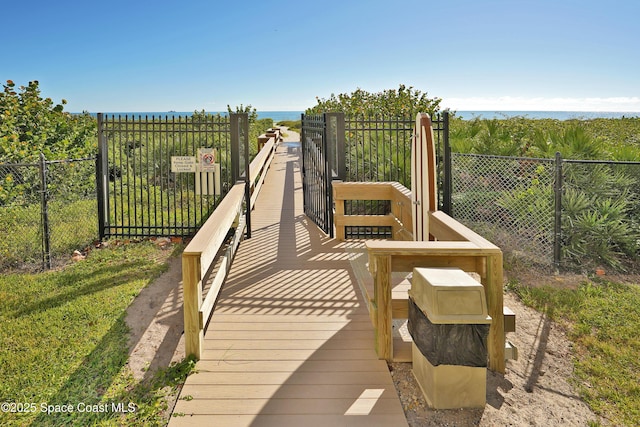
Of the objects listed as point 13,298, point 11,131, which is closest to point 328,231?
point 13,298

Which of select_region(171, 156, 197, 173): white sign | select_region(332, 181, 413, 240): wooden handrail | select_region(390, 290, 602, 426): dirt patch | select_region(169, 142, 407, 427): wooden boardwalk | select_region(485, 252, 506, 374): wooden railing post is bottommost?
select_region(390, 290, 602, 426): dirt patch

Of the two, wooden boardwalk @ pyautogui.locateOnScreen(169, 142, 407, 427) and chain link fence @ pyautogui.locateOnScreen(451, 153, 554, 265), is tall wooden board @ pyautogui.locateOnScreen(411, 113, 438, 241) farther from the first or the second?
chain link fence @ pyautogui.locateOnScreen(451, 153, 554, 265)

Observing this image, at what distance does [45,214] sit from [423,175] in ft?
17.0

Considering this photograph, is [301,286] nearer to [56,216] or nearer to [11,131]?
[56,216]

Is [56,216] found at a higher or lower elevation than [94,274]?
higher

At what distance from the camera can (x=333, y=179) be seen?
695 centimetres

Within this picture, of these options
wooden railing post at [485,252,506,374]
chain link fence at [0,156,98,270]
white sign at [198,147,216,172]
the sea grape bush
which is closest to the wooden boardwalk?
wooden railing post at [485,252,506,374]

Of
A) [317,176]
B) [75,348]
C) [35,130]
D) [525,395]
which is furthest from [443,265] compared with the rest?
[35,130]

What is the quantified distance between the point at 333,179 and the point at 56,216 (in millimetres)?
5054

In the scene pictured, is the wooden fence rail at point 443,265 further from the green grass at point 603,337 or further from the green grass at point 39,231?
the green grass at point 39,231

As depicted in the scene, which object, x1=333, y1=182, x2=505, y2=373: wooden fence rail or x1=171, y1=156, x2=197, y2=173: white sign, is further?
x1=171, y1=156, x2=197, y2=173: white sign

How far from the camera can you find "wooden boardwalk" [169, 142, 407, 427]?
270 cm

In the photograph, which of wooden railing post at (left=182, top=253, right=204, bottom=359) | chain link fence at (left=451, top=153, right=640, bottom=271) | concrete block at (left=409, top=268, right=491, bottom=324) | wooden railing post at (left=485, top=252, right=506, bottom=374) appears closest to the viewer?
concrete block at (left=409, top=268, right=491, bottom=324)

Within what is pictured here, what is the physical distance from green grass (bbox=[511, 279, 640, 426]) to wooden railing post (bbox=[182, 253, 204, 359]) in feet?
8.84
